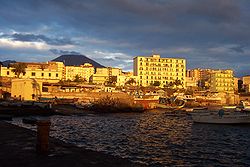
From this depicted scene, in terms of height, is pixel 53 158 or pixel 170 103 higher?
pixel 53 158

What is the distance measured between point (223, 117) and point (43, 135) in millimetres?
40424

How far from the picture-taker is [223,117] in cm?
5000

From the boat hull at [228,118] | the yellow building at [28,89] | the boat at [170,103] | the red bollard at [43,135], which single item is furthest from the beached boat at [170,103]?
the red bollard at [43,135]

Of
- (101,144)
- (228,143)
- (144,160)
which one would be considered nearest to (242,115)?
(228,143)

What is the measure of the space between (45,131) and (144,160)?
745cm

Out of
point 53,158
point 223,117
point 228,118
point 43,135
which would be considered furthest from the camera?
point 223,117

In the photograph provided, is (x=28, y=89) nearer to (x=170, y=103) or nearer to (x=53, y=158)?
(x=170, y=103)

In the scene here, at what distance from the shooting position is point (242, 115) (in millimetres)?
49625

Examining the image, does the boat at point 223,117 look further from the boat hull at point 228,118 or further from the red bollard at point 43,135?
the red bollard at point 43,135

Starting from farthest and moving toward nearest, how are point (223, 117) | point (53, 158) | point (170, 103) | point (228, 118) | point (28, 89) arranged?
point (170, 103)
point (28, 89)
point (223, 117)
point (228, 118)
point (53, 158)

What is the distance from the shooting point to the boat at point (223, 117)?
162ft

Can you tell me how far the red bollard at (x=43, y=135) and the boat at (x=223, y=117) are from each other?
131 feet

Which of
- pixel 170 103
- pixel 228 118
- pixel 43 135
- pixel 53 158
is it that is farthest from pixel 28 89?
pixel 53 158

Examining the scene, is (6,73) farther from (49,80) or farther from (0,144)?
(0,144)
